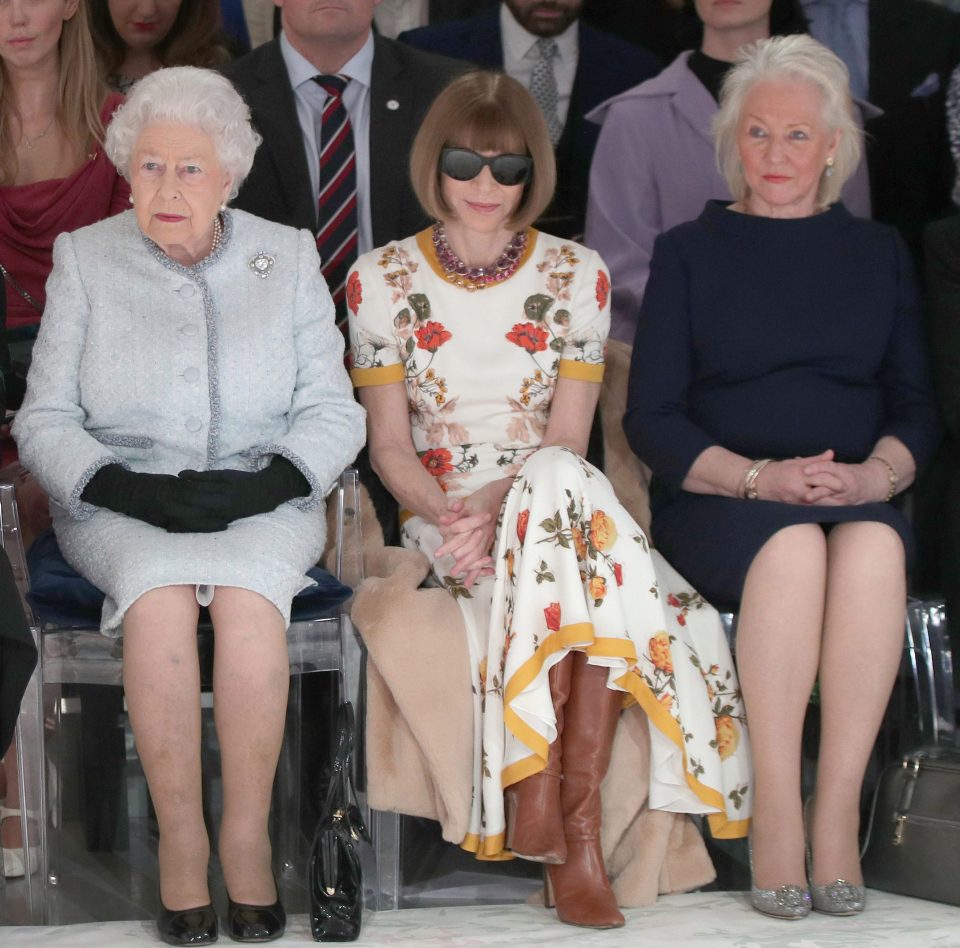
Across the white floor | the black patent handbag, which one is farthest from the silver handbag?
the black patent handbag

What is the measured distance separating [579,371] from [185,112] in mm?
896

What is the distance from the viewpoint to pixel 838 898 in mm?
2814

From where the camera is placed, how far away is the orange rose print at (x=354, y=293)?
3.36 m

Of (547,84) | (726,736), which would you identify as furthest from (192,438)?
(547,84)

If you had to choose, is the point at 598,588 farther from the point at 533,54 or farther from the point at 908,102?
the point at 533,54

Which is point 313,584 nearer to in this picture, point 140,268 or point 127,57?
point 140,268

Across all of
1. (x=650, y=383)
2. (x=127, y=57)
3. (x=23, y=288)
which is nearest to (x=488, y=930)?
(x=650, y=383)

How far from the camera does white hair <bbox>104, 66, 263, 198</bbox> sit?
120 inches

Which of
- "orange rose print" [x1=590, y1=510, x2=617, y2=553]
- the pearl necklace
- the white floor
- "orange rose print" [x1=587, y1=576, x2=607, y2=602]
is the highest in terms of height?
the pearl necklace

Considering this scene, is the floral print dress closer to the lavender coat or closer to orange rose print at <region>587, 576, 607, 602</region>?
orange rose print at <region>587, 576, 607, 602</region>

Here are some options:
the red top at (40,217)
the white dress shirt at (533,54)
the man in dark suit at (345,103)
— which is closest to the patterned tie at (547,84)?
the white dress shirt at (533,54)

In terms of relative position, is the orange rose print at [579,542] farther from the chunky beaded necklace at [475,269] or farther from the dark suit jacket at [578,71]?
the dark suit jacket at [578,71]

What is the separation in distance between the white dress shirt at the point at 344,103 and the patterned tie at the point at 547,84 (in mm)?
536

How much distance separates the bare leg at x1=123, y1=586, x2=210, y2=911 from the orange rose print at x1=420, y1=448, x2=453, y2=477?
778 millimetres
